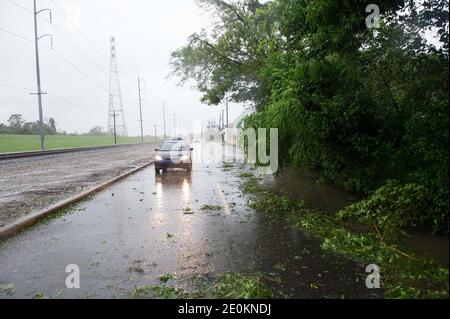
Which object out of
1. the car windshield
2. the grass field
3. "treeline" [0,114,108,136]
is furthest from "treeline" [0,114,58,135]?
the car windshield

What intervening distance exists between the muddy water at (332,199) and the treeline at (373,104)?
324mm

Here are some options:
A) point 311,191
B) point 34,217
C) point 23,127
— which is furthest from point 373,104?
point 23,127

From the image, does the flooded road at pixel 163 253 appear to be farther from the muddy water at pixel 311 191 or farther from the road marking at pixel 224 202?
the muddy water at pixel 311 191

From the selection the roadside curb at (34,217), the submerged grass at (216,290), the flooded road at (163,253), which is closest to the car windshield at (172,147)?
the roadside curb at (34,217)

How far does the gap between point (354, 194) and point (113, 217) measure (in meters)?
6.93

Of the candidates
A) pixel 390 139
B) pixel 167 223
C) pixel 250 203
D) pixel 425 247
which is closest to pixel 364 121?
pixel 390 139

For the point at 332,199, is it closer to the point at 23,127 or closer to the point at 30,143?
the point at 30,143

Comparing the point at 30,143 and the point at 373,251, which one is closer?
the point at 373,251

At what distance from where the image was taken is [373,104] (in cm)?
724

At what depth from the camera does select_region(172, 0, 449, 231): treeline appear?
577 centimetres

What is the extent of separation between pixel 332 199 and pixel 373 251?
4423mm

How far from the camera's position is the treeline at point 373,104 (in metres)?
5.77

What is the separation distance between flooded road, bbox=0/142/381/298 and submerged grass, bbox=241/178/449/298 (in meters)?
0.30

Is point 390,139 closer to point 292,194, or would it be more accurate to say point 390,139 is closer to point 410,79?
point 410,79
